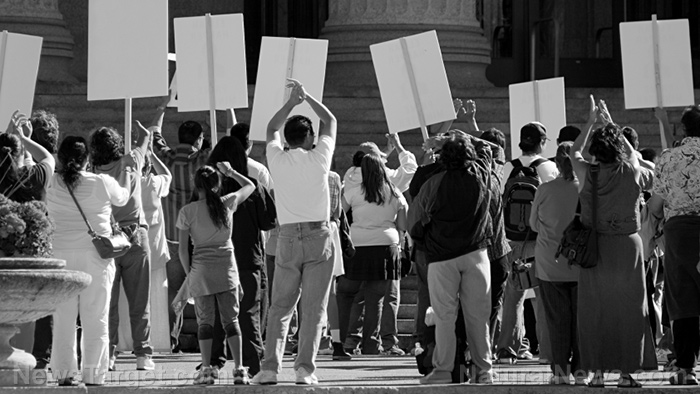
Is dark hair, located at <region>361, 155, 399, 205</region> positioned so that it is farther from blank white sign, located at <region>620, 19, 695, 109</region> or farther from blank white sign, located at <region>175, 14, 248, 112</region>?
blank white sign, located at <region>620, 19, 695, 109</region>

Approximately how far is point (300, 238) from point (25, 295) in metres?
1.77

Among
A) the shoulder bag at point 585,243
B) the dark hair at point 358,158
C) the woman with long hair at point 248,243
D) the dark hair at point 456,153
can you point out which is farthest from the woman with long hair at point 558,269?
the dark hair at point 358,158

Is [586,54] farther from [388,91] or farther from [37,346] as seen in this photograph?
[37,346]

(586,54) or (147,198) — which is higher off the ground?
(586,54)

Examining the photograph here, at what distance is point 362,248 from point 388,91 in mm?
1466

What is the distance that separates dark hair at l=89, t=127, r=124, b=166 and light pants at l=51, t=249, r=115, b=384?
1091mm

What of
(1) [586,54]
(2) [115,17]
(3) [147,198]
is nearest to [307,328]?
(3) [147,198]

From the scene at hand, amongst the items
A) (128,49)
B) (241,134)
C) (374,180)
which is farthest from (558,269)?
(128,49)

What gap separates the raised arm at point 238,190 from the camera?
12.4 metres

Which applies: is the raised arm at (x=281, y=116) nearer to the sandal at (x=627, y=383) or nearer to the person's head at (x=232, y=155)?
the person's head at (x=232, y=155)

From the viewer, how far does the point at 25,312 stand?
11.4 meters

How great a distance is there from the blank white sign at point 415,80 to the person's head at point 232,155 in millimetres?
3388

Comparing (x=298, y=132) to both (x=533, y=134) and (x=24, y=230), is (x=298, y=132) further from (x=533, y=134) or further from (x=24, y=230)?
(x=533, y=134)

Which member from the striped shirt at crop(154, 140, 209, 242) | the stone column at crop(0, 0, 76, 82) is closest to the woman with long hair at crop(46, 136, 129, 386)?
the striped shirt at crop(154, 140, 209, 242)
